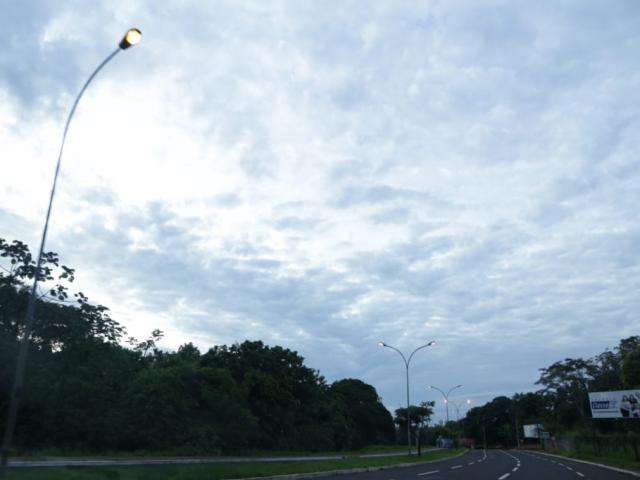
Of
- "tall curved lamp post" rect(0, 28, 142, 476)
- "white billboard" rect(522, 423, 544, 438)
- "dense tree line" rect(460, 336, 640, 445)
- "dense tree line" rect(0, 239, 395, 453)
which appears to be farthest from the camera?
"white billboard" rect(522, 423, 544, 438)

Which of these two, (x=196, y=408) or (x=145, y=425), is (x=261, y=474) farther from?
(x=196, y=408)

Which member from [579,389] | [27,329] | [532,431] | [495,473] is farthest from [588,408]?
[27,329]

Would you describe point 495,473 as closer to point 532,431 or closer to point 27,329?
point 27,329

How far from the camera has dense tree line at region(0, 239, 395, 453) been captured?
3812 cm

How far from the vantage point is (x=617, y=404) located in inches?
1854

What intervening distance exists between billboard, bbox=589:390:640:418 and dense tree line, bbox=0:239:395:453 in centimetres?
3350

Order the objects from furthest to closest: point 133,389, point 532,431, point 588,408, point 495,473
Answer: point 532,431, point 588,408, point 133,389, point 495,473

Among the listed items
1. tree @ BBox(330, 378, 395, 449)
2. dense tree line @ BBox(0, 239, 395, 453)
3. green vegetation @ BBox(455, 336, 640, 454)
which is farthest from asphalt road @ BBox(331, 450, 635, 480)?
tree @ BBox(330, 378, 395, 449)

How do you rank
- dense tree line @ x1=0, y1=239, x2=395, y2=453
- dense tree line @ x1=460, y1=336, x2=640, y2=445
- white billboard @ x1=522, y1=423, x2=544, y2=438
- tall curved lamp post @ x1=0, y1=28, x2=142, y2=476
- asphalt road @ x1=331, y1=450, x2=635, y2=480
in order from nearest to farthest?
1. tall curved lamp post @ x1=0, y1=28, x2=142, y2=476
2. asphalt road @ x1=331, y1=450, x2=635, y2=480
3. dense tree line @ x1=0, y1=239, x2=395, y2=453
4. dense tree line @ x1=460, y1=336, x2=640, y2=445
5. white billboard @ x1=522, y1=423, x2=544, y2=438

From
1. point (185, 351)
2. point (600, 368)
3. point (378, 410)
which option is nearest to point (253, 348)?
point (185, 351)

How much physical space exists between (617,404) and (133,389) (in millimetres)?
44151

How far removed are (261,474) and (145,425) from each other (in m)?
29.2

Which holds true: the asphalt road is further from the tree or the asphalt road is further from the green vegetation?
the tree

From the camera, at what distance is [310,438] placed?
6569cm
